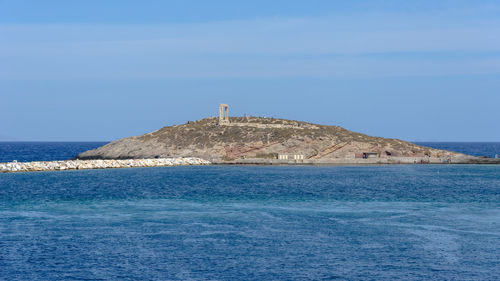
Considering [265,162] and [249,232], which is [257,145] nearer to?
[265,162]

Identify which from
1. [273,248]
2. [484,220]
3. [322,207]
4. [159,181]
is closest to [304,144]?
[159,181]

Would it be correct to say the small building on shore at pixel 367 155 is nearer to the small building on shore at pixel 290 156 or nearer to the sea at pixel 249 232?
the small building on shore at pixel 290 156

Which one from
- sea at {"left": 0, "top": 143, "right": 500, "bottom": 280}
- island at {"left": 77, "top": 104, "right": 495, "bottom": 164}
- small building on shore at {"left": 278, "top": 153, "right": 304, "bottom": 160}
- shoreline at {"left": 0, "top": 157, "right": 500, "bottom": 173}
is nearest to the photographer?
sea at {"left": 0, "top": 143, "right": 500, "bottom": 280}

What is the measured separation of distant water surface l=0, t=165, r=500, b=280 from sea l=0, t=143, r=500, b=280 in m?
0.09

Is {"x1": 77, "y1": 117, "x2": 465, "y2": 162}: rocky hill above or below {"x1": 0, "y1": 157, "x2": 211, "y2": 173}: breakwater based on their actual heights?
above

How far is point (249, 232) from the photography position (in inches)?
1793

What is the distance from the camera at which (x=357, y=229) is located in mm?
46750

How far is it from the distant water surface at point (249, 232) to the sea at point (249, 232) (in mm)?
92

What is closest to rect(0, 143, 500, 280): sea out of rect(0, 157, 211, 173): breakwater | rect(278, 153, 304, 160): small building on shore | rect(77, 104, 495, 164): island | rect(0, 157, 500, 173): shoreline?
rect(0, 157, 211, 173): breakwater

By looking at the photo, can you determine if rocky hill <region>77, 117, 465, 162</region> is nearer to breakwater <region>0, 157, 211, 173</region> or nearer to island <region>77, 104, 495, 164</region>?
island <region>77, 104, 495, 164</region>

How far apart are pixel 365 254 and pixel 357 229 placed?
8.95m

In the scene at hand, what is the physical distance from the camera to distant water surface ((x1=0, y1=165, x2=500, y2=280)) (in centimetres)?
3419

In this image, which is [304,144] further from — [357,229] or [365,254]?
[365,254]

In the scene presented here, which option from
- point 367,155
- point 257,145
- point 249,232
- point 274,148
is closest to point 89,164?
point 257,145
